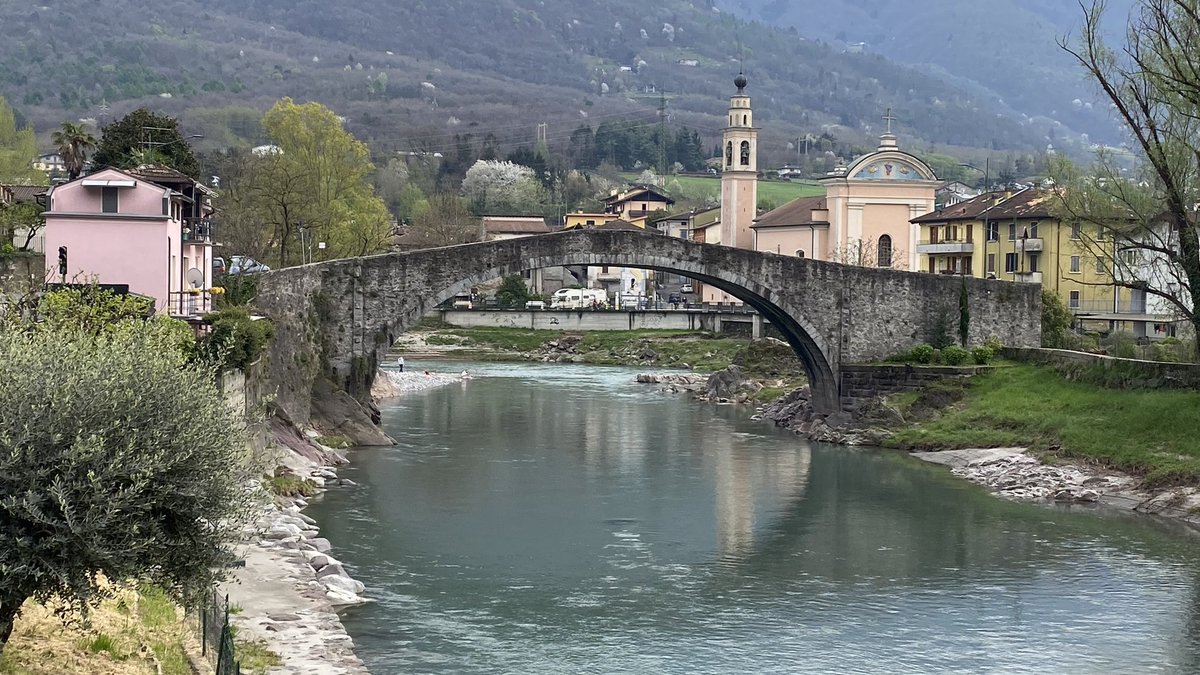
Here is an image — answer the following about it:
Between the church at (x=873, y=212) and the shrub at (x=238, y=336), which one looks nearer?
the shrub at (x=238, y=336)

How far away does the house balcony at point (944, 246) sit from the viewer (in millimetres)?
65875

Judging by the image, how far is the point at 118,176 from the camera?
116 feet

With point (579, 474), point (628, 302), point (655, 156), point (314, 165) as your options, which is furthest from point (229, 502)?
point (655, 156)

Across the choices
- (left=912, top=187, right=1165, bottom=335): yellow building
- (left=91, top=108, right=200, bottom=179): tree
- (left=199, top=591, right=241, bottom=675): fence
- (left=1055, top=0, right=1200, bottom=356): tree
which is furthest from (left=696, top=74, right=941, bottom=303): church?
(left=199, top=591, right=241, bottom=675): fence

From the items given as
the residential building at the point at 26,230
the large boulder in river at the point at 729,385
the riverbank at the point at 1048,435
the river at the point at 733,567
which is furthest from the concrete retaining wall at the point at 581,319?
the river at the point at 733,567

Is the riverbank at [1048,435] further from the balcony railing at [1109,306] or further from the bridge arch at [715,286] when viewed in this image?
the balcony railing at [1109,306]

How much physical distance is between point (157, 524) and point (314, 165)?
50277 millimetres

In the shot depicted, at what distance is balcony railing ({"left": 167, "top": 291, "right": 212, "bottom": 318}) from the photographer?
3438 cm

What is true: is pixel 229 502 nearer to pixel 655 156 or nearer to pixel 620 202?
pixel 620 202

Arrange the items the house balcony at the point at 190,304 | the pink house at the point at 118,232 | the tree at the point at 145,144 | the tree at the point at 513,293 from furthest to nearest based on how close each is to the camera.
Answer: the tree at the point at 513,293 < the tree at the point at 145,144 < the pink house at the point at 118,232 < the house balcony at the point at 190,304

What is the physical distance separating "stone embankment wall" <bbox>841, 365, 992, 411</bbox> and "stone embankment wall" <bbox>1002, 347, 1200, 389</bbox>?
2.37 meters

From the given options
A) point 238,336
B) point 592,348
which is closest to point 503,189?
point 592,348

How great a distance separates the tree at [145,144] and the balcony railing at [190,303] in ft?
30.3

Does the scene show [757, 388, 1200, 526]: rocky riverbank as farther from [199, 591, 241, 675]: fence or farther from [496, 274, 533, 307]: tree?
[496, 274, 533, 307]: tree
